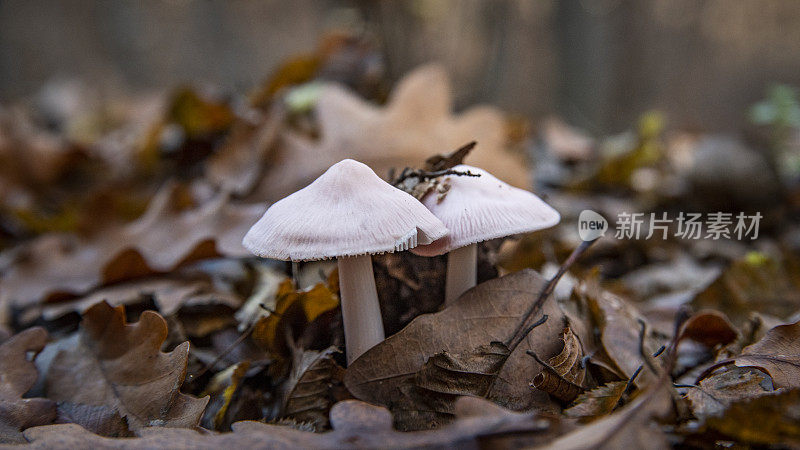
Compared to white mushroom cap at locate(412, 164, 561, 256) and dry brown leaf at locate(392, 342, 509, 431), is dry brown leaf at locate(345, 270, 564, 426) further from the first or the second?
white mushroom cap at locate(412, 164, 561, 256)

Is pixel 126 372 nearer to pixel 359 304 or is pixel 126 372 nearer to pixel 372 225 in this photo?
pixel 359 304

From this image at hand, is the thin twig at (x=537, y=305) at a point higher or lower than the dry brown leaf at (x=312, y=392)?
higher

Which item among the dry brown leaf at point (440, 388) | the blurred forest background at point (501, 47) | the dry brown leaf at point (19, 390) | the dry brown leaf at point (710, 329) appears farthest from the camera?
the blurred forest background at point (501, 47)

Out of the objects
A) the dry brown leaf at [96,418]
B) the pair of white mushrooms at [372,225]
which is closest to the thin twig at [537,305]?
the pair of white mushrooms at [372,225]

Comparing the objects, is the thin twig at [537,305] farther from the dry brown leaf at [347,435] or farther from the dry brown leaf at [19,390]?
the dry brown leaf at [19,390]

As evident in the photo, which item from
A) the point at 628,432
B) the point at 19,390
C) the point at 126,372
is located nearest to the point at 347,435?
the point at 628,432

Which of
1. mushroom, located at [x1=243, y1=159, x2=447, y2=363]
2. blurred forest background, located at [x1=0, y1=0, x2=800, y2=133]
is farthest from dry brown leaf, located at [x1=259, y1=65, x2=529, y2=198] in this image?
blurred forest background, located at [x1=0, y1=0, x2=800, y2=133]
